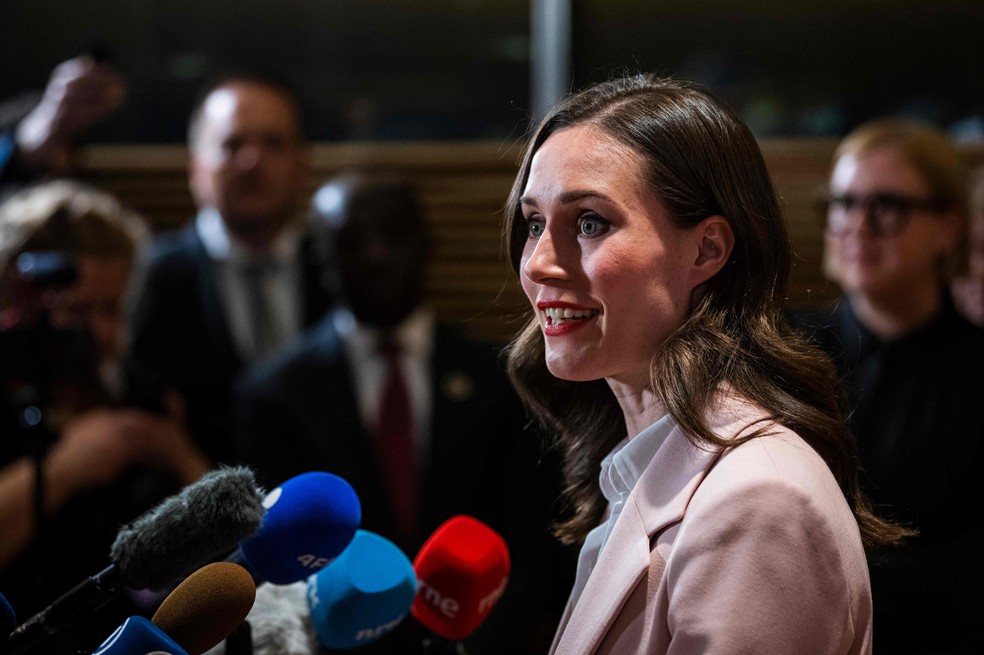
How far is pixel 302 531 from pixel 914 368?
74.5 inches

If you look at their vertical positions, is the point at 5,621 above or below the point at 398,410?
above

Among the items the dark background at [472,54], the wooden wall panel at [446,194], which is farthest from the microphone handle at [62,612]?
the dark background at [472,54]

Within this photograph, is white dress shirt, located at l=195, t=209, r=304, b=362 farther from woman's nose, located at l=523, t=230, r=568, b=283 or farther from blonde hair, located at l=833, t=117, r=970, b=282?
woman's nose, located at l=523, t=230, r=568, b=283

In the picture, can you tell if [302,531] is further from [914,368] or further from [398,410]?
[914,368]

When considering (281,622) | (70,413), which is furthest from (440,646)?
(70,413)

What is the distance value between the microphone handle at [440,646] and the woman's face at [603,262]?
38 cm

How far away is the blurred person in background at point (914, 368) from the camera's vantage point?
7.75 ft

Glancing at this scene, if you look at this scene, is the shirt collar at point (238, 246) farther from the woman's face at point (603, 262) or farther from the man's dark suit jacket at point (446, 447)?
the woman's face at point (603, 262)

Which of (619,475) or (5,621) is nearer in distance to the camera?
(5,621)

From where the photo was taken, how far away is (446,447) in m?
2.68

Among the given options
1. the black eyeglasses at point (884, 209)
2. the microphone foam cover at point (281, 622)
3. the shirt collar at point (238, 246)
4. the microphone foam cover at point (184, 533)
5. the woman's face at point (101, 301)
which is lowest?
the shirt collar at point (238, 246)

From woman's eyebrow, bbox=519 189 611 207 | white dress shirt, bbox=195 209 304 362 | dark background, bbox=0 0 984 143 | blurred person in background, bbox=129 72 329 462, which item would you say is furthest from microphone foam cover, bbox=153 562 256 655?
dark background, bbox=0 0 984 143

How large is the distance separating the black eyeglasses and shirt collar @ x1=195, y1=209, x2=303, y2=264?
1.49 m

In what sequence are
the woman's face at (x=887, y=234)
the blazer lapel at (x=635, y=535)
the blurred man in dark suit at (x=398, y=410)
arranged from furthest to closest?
the woman's face at (x=887, y=234) → the blurred man in dark suit at (x=398, y=410) → the blazer lapel at (x=635, y=535)
